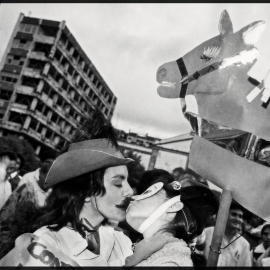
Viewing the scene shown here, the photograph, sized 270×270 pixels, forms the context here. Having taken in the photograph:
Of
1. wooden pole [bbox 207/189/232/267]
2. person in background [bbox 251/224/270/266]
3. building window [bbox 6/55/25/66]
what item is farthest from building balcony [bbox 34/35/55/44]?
wooden pole [bbox 207/189/232/267]

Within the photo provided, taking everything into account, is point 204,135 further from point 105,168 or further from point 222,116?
point 105,168

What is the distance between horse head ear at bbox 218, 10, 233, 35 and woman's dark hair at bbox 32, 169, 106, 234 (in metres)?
1.18

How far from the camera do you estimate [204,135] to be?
1.94 meters

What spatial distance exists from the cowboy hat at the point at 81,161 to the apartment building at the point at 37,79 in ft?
101

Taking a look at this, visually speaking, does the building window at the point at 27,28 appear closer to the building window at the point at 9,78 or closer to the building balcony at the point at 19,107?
the building window at the point at 9,78

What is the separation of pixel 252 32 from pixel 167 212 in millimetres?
1162

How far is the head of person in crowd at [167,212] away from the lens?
77.8 inches

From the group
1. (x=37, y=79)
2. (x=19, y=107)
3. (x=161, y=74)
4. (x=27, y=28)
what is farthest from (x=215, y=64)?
(x=27, y=28)

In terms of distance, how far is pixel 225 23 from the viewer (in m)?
1.88

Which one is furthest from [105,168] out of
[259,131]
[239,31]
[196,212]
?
[239,31]

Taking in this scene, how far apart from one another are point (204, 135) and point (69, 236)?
102 centimetres

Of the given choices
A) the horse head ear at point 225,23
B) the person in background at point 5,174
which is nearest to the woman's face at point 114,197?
the horse head ear at point 225,23

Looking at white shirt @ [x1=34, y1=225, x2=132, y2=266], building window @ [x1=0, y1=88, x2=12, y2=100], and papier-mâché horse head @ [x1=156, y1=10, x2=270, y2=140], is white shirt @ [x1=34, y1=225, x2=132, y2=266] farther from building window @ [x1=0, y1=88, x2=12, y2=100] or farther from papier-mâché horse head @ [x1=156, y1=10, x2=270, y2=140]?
building window @ [x1=0, y1=88, x2=12, y2=100]

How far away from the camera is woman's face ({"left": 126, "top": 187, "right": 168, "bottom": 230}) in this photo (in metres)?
2.01
